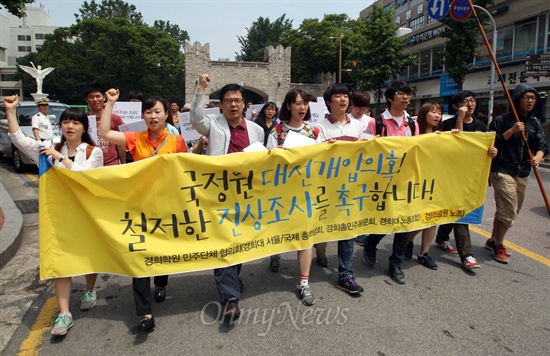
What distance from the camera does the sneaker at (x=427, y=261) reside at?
13.4 feet

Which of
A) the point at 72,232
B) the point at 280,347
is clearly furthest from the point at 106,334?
the point at 280,347

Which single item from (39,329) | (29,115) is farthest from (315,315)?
(29,115)

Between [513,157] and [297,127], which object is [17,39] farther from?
[513,157]

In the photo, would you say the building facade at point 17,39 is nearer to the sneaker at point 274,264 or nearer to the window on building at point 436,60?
the window on building at point 436,60

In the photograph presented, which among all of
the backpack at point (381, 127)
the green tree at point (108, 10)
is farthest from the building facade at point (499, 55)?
the green tree at point (108, 10)

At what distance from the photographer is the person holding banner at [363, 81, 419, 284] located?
12.7ft

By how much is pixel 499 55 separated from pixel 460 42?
21.4 ft

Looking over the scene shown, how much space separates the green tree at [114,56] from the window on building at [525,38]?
3684 cm

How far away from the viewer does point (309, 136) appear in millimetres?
3664

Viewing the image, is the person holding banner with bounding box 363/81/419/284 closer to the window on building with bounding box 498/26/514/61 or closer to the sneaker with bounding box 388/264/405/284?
the sneaker with bounding box 388/264/405/284

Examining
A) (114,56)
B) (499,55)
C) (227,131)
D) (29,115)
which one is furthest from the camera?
(114,56)

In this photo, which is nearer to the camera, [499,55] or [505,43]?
[505,43]

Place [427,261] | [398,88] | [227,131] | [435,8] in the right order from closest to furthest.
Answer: [227,131], [398,88], [427,261], [435,8]

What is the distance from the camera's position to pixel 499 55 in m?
22.8
